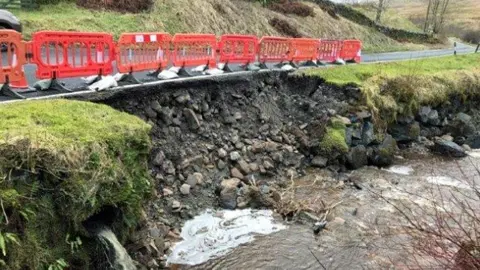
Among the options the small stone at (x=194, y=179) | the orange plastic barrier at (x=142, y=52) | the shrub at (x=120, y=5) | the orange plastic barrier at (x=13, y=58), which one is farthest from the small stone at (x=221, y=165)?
the shrub at (x=120, y=5)

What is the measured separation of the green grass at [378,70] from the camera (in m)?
14.0

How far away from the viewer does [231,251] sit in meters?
7.83

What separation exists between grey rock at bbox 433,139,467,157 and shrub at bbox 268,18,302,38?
12771 millimetres

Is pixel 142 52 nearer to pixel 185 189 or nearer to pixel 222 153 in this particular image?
pixel 222 153

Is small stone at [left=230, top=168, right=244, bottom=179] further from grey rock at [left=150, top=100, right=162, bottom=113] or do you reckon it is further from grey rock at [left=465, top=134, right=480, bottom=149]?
grey rock at [left=465, top=134, right=480, bottom=149]

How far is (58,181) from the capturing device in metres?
5.42

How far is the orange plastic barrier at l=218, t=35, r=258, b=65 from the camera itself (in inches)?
472

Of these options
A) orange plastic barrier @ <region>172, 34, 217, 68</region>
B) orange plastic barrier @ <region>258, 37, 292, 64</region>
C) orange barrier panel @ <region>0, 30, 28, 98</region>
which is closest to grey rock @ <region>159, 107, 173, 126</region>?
orange plastic barrier @ <region>172, 34, 217, 68</region>

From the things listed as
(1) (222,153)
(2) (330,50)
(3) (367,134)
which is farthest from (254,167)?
(2) (330,50)

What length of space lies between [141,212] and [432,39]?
38375 millimetres

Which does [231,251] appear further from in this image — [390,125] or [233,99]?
[390,125]

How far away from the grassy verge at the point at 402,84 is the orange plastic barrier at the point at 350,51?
3.95ft

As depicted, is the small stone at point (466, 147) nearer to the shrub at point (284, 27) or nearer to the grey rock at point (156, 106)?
the grey rock at point (156, 106)

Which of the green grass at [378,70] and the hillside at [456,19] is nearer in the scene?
the green grass at [378,70]
